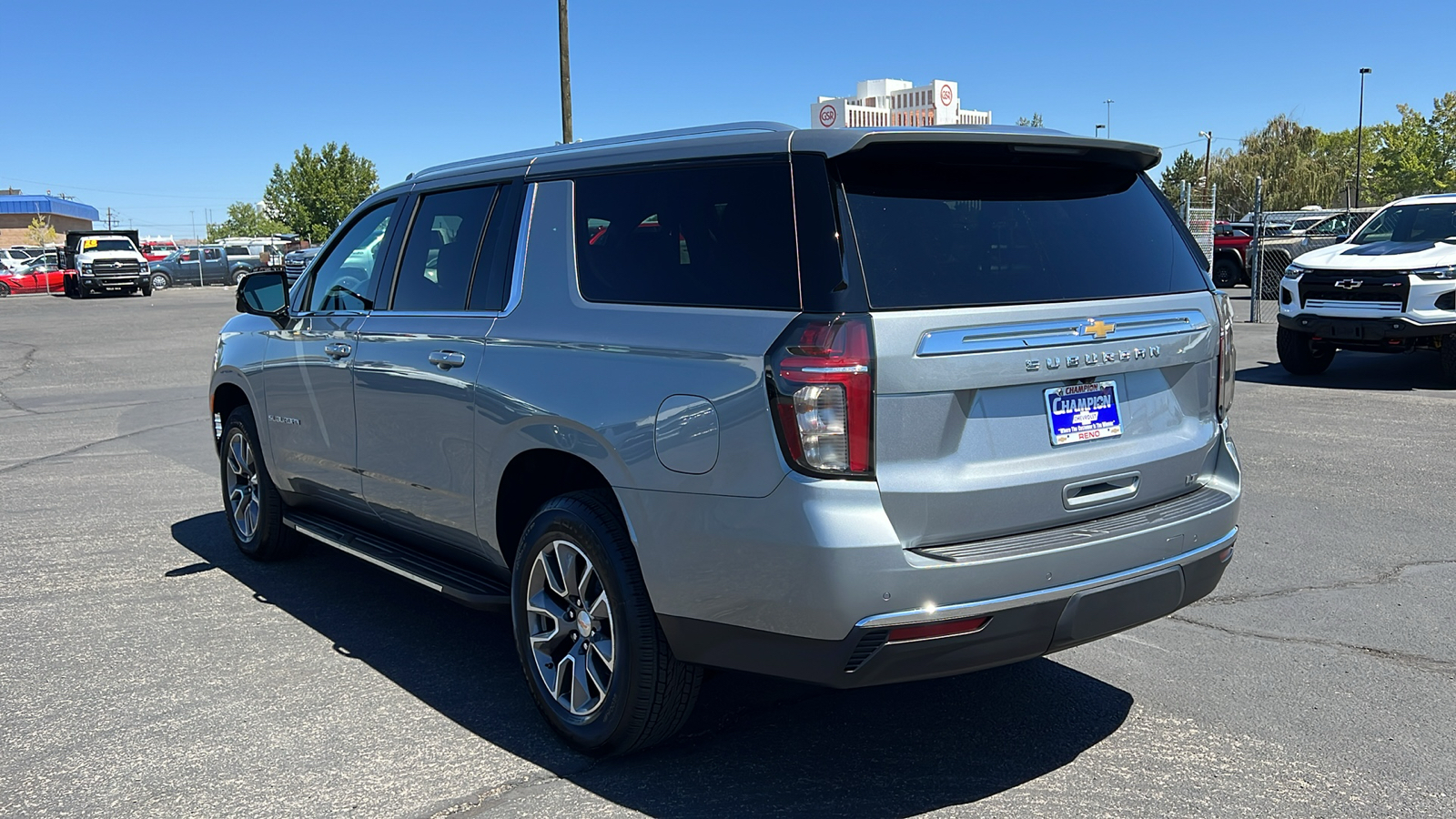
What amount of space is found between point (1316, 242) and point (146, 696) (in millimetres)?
23818

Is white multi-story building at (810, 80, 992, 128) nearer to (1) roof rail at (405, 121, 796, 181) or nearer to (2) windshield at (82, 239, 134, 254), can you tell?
(1) roof rail at (405, 121, 796, 181)

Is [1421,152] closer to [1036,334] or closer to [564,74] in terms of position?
[564,74]

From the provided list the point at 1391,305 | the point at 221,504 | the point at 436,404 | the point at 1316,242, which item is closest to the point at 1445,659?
the point at 436,404

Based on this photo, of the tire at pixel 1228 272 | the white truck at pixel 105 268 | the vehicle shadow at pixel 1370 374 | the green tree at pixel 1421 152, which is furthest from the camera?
the green tree at pixel 1421 152

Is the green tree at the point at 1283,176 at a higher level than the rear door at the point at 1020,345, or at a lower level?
higher

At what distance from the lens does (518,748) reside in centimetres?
389

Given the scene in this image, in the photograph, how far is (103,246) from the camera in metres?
41.1

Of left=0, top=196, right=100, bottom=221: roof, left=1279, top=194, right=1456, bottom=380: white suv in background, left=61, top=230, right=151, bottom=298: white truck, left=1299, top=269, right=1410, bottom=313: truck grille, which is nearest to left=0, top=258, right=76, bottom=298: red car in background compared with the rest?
left=61, top=230, right=151, bottom=298: white truck

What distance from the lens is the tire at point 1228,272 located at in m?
28.1

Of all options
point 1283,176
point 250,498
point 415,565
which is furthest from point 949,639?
point 1283,176

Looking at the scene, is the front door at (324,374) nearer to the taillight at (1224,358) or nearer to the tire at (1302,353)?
the taillight at (1224,358)

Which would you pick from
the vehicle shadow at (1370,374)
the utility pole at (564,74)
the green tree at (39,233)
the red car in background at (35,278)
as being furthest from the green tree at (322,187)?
the vehicle shadow at (1370,374)

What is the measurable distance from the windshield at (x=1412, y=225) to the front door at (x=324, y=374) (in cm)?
1160

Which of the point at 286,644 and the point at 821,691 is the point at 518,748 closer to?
the point at 821,691
